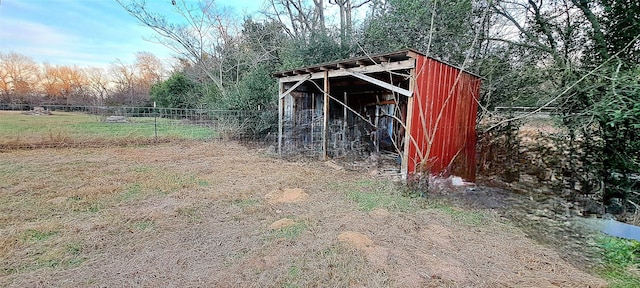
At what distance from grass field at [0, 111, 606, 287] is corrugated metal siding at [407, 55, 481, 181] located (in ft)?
3.22

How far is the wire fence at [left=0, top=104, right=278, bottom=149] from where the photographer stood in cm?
778

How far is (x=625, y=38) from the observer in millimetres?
4688

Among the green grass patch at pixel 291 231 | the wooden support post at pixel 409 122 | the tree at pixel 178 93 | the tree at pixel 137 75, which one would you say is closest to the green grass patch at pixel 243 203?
the green grass patch at pixel 291 231

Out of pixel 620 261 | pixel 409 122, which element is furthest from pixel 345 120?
pixel 620 261

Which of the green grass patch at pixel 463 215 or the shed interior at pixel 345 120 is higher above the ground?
the shed interior at pixel 345 120

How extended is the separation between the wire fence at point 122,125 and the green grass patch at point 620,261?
8420 millimetres

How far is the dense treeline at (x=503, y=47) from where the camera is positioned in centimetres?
414

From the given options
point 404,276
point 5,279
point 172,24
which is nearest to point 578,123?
point 404,276

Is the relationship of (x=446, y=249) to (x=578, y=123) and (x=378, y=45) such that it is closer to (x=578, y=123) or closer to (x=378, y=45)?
(x=578, y=123)

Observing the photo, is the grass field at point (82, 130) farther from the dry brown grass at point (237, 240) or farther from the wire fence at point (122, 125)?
the dry brown grass at point (237, 240)

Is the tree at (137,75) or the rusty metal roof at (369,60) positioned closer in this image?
the rusty metal roof at (369,60)

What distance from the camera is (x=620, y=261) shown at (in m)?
2.54

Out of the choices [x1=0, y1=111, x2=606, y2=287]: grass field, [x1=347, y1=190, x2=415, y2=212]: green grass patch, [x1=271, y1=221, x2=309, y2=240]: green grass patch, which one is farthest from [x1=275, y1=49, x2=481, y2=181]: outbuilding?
[x1=271, y1=221, x2=309, y2=240]: green grass patch

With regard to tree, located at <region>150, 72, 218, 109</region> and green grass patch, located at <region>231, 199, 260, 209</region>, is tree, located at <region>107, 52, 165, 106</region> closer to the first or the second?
tree, located at <region>150, 72, 218, 109</region>
